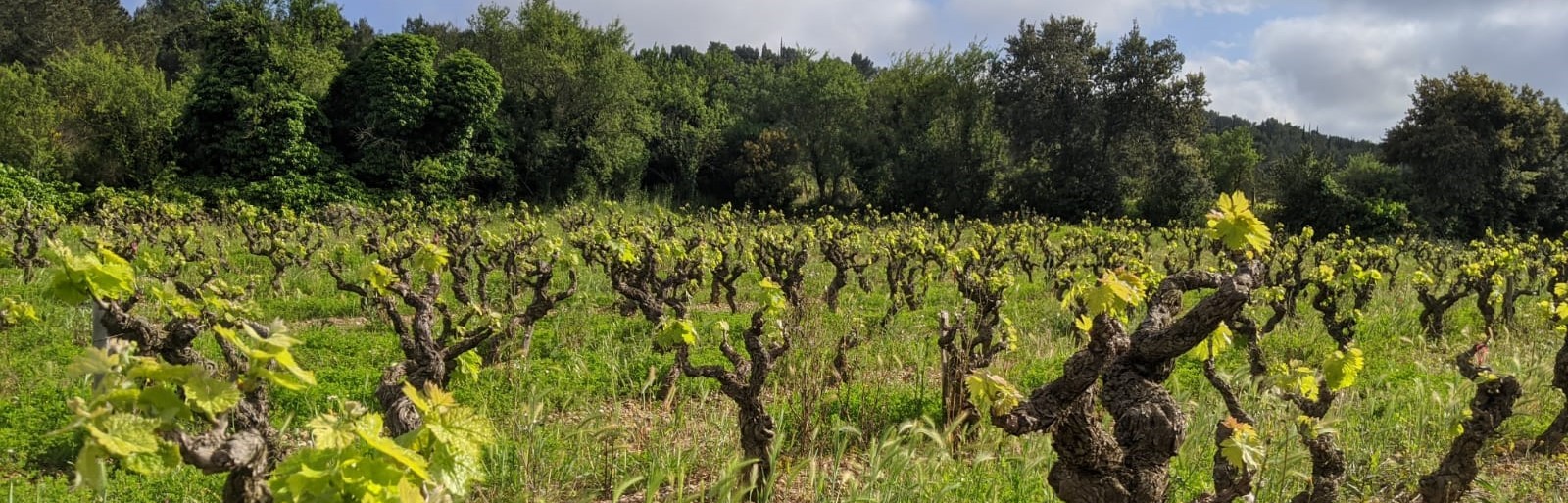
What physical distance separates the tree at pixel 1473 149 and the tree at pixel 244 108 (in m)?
33.3

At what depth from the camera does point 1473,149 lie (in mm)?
23688

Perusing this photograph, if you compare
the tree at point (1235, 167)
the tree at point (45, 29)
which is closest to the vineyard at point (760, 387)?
the tree at point (1235, 167)

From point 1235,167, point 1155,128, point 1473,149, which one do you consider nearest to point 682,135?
point 1155,128

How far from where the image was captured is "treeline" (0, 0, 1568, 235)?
22.2 metres

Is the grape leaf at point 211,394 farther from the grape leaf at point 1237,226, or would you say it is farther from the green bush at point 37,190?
the green bush at point 37,190

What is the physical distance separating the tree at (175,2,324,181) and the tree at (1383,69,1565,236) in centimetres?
3326

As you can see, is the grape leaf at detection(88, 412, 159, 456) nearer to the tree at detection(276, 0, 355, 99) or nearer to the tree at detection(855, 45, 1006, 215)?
the tree at detection(276, 0, 355, 99)

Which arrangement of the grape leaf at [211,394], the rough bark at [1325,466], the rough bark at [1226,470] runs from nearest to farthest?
1. the grape leaf at [211,394]
2. the rough bark at [1226,470]
3. the rough bark at [1325,466]

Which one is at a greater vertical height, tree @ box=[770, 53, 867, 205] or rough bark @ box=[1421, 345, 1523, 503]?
tree @ box=[770, 53, 867, 205]

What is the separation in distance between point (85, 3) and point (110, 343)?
Result: 60.7 metres

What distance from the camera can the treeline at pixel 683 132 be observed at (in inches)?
874

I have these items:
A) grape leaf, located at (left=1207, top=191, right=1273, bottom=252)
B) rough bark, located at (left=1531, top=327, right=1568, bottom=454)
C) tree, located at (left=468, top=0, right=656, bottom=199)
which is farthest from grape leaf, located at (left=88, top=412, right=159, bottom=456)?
tree, located at (left=468, top=0, right=656, bottom=199)

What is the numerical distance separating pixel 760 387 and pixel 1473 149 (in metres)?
29.0

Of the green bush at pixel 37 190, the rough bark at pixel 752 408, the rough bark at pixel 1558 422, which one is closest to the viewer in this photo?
the rough bark at pixel 752 408
